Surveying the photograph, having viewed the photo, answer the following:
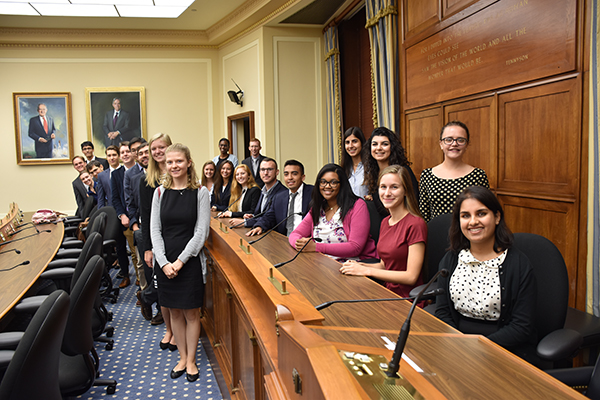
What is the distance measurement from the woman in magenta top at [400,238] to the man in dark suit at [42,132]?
7746 millimetres

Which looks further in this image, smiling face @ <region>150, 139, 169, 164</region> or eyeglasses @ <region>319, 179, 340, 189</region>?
smiling face @ <region>150, 139, 169, 164</region>

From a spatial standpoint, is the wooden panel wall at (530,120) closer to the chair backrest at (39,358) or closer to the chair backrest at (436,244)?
the chair backrest at (436,244)

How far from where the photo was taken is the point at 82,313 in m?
2.27

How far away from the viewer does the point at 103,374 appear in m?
3.08

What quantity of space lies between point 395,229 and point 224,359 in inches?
52.3

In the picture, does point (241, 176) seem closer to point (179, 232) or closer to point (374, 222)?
point (179, 232)

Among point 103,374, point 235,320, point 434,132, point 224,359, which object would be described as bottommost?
point 103,374

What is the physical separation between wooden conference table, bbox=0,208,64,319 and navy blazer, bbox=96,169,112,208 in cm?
57

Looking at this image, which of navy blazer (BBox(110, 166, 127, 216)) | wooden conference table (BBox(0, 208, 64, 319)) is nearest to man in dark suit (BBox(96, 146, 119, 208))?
navy blazer (BBox(110, 166, 127, 216))

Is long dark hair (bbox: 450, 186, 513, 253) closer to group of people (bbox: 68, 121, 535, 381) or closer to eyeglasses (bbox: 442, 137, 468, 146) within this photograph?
group of people (bbox: 68, 121, 535, 381)

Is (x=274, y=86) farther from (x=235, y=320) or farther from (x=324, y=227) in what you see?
(x=235, y=320)

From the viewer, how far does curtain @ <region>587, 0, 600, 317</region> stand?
94.2 inches

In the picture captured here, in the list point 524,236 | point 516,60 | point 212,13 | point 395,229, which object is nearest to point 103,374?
point 395,229

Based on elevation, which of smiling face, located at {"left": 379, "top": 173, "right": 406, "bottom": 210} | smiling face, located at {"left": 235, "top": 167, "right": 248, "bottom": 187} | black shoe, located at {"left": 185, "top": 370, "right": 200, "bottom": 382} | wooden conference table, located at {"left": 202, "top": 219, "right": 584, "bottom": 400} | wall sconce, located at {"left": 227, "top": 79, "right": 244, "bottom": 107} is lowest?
black shoe, located at {"left": 185, "top": 370, "right": 200, "bottom": 382}
